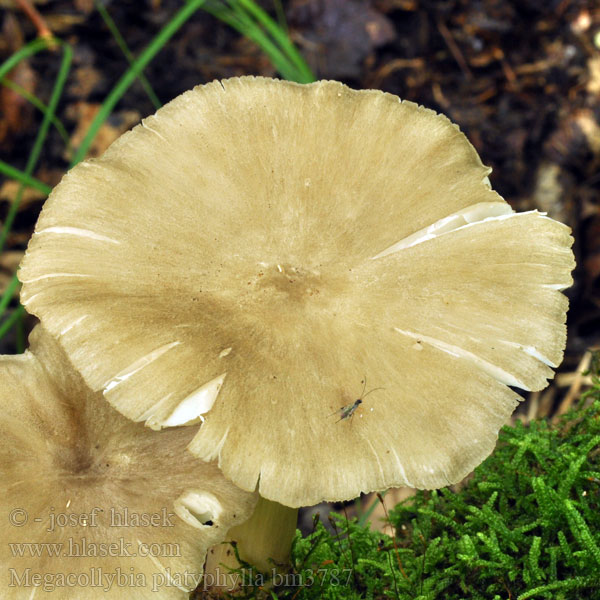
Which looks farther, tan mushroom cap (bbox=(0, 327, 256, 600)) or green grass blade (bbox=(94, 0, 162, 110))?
green grass blade (bbox=(94, 0, 162, 110))

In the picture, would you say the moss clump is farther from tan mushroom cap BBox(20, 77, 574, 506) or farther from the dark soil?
the dark soil

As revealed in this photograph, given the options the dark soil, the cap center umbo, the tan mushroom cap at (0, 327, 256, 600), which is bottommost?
the dark soil

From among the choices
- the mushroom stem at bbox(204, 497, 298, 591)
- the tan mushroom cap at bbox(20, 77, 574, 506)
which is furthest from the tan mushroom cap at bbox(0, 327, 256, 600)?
the tan mushroom cap at bbox(20, 77, 574, 506)

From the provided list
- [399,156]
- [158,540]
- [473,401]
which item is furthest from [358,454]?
[399,156]

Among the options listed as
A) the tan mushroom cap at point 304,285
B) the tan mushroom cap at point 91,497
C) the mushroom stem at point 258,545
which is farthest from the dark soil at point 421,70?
the mushroom stem at point 258,545

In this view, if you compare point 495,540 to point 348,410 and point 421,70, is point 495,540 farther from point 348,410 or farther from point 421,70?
point 421,70

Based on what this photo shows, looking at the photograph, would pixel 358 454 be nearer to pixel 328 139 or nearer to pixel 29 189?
pixel 328 139

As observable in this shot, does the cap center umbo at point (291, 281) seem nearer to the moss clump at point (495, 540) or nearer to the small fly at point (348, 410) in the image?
the small fly at point (348, 410)
